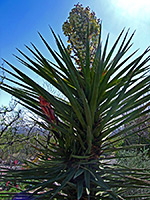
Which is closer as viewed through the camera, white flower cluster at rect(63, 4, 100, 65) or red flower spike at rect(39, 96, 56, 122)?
red flower spike at rect(39, 96, 56, 122)

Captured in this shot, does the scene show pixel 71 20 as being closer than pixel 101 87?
No

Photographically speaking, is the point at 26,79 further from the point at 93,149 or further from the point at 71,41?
the point at 71,41

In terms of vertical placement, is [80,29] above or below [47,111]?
above

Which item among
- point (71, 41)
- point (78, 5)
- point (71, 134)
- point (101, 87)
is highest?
point (78, 5)

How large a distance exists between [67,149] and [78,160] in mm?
55

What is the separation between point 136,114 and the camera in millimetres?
512

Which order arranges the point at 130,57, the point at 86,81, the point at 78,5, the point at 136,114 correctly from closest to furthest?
the point at 136,114 → the point at 86,81 → the point at 130,57 → the point at 78,5

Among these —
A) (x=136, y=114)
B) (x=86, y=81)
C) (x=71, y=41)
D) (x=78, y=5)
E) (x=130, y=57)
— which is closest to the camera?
(x=136, y=114)

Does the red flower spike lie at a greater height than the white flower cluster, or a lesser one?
lesser

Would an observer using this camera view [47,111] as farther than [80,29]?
No

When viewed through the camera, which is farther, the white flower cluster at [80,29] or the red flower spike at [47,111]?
the white flower cluster at [80,29]

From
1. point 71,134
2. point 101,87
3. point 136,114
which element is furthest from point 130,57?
point 71,134

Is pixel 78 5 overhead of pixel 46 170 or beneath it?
overhead

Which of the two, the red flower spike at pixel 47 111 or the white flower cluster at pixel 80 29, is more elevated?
the white flower cluster at pixel 80 29
